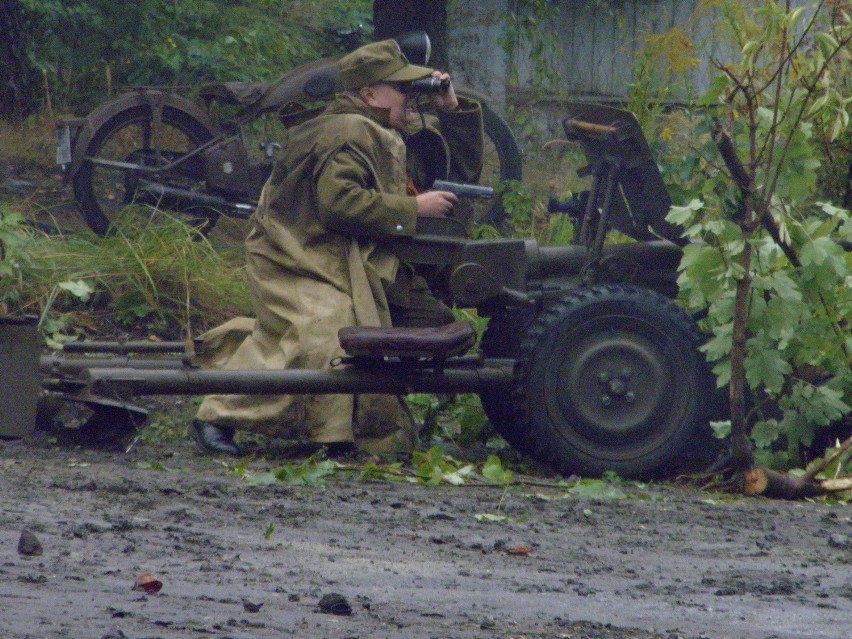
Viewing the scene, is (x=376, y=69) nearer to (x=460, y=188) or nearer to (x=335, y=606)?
(x=460, y=188)

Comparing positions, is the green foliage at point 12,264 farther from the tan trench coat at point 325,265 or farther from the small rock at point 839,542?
the small rock at point 839,542

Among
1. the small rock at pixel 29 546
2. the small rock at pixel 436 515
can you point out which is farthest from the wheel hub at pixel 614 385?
the small rock at pixel 29 546

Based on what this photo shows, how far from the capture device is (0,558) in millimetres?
3764

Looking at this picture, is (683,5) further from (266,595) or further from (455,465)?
(266,595)

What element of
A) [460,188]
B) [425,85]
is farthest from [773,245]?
[425,85]

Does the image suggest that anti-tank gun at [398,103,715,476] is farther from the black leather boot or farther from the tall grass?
the tall grass

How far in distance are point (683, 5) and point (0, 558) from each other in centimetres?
1490

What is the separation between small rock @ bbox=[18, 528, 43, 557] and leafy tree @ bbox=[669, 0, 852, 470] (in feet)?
8.69

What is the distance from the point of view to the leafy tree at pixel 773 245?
561cm

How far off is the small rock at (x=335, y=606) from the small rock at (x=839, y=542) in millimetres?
1825

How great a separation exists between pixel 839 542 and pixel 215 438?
8.39 ft

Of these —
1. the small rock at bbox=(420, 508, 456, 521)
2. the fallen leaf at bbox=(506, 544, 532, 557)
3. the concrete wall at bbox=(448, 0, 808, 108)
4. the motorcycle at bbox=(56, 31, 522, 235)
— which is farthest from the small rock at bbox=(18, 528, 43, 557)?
the concrete wall at bbox=(448, 0, 808, 108)

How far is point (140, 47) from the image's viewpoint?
1378 centimetres

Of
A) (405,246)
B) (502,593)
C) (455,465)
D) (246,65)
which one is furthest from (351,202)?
(246,65)
